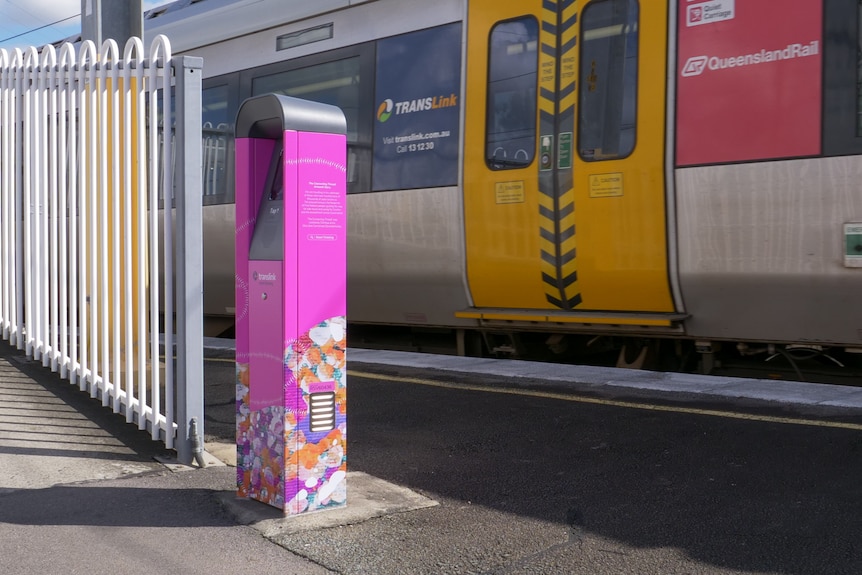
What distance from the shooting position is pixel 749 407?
5.77m

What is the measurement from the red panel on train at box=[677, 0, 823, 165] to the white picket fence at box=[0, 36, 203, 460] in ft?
11.2

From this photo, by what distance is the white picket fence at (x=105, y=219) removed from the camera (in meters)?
4.82

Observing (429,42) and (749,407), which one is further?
(429,42)

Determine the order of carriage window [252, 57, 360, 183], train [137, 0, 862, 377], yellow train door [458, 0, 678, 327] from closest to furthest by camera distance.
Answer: train [137, 0, 862, 377] → yellow train door [458, 0, 678, 327] → carriage window [252, 57, 360, 183]

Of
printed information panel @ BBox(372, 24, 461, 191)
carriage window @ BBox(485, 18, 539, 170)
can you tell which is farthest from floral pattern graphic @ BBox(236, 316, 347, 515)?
printed information panel @ BBox(372, 24, 461, 191)

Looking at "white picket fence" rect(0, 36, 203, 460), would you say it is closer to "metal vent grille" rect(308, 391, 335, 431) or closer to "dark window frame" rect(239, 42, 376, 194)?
"metal vent grille" rect(308, 391, 335, 431)

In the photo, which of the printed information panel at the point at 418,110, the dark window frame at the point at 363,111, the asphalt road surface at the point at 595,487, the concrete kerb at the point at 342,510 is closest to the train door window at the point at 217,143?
the dark window frame at the point at 363,111

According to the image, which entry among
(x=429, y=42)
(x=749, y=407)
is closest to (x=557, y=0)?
(x=429, y=42)

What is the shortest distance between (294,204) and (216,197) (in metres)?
6.61

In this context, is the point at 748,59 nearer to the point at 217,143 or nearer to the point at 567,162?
the point at 567,162

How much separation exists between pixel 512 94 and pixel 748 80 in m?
1.88

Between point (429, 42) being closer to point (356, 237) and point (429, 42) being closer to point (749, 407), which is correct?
point (356, 237)

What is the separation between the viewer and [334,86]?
9.09 meters

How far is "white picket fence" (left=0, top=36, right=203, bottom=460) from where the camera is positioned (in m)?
4.82
